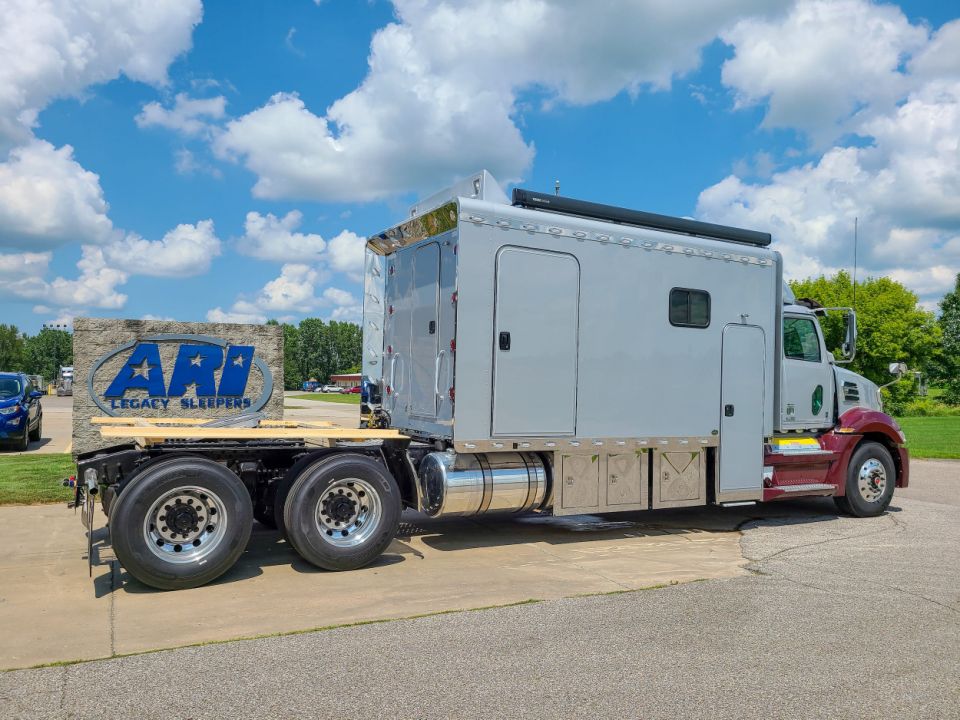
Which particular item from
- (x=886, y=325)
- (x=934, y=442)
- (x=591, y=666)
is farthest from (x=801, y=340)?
(x=886, y=325)

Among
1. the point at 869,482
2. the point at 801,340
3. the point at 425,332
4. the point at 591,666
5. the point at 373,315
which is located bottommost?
the point at 591,666

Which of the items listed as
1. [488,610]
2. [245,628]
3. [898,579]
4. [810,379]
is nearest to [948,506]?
[810,379]

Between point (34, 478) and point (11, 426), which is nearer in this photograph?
point (34, 478)

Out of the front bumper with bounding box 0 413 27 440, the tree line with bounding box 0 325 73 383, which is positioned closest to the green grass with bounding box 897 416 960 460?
the front bumper with bounding box 0 413 27 440

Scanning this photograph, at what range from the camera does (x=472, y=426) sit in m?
7.12

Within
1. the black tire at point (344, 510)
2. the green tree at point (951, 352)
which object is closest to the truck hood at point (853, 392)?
the black tire at point (344, 510)

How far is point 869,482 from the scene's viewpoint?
9828 mm

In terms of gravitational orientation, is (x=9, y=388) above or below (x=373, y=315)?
below

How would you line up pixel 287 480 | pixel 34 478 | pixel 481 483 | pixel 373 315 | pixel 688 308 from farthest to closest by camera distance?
pixel 34 478
pixel 373 315
pixel 688 308
pixel 481 483
pixel 287 480

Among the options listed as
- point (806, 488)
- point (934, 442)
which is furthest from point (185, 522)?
point (934, 442)

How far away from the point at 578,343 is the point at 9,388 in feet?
45.5

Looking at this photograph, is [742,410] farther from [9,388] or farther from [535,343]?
[9,388]

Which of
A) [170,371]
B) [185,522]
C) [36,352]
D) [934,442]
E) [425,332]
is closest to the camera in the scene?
[185,522]

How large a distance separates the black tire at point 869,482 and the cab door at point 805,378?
0.59 m
